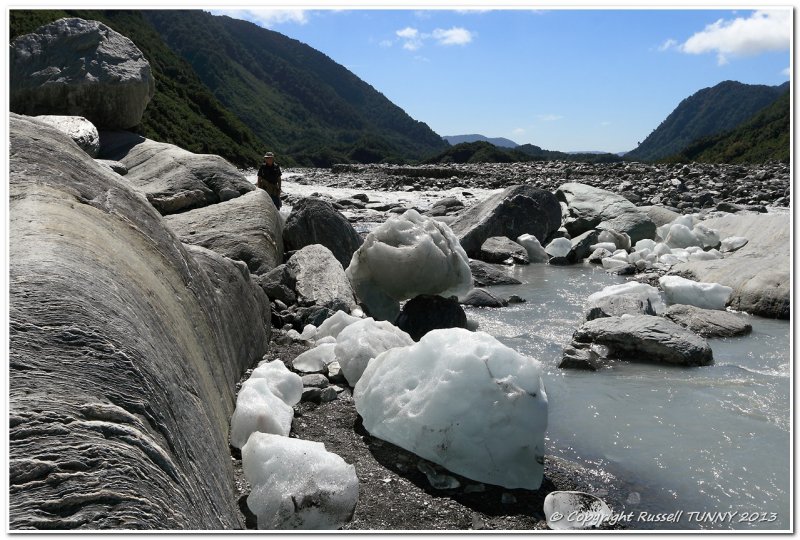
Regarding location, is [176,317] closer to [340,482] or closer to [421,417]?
[340,482]

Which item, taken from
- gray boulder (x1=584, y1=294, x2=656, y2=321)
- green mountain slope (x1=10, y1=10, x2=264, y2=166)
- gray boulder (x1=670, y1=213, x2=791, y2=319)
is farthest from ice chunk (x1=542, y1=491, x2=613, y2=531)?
green mountain slope (x1=10, y1=10, x2=264, y2=166)

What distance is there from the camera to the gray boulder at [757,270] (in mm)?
7821

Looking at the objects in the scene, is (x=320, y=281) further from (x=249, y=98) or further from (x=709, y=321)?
(x=249, y=98)

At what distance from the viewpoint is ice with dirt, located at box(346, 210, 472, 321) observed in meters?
6.82

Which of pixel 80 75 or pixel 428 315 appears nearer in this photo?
pixel 428 315

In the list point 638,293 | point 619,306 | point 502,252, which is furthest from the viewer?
point 502,252

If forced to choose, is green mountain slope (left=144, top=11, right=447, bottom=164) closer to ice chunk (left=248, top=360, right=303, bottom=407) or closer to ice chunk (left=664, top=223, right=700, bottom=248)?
ice chunk (left=664, top=223, right=700, bottom=248)

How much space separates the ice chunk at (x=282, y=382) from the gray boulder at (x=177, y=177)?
14.8 feet

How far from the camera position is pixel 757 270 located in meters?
8.48

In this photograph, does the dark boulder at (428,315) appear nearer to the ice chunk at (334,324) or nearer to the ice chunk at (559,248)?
the ice chunk at (334,324)

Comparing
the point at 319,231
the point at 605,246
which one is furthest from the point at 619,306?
the point at 605,246

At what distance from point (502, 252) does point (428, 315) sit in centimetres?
527

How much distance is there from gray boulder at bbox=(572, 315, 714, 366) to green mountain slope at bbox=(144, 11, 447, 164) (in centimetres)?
7635
